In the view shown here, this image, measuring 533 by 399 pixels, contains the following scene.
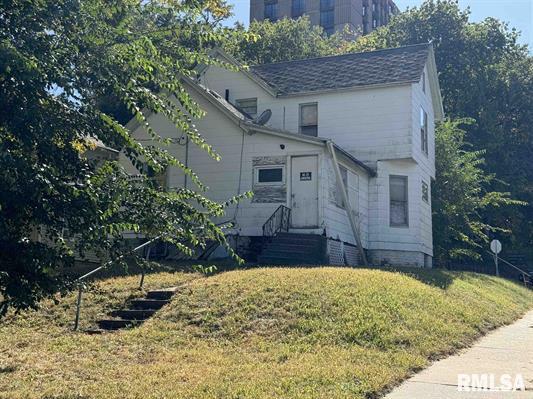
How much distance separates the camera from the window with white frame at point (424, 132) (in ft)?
72.8

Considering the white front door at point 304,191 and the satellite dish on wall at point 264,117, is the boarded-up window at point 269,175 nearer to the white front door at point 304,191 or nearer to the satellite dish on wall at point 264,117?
the white front door at point 304,191

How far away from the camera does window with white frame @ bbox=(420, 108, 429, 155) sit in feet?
72.8

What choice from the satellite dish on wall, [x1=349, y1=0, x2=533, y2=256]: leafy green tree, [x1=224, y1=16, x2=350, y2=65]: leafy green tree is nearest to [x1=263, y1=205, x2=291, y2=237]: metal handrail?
the satellite dish on wall

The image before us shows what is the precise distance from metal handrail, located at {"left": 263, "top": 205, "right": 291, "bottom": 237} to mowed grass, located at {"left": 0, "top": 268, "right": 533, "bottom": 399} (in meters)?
4.56

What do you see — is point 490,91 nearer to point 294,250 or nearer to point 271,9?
A: point 294,250

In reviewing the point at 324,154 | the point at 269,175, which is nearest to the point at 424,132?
the point at 324,154

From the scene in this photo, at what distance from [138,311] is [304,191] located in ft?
25.9

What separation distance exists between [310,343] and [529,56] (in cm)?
3603

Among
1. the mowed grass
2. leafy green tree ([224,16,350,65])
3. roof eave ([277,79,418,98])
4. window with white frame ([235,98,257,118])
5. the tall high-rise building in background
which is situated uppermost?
the tall high-rise building in background

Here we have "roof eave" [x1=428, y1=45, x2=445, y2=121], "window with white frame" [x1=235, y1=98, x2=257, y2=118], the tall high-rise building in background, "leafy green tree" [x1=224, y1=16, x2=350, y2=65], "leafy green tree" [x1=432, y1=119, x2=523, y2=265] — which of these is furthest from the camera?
A: the tall high-rise building in background

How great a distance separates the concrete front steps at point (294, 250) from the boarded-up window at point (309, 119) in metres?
5.85

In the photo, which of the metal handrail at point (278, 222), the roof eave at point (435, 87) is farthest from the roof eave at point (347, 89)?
the metal handrail at point (278, 222)

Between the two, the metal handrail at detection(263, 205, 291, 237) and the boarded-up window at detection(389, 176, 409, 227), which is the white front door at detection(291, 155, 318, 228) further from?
the boarded-up window at detection(389, 176, 409, 227)

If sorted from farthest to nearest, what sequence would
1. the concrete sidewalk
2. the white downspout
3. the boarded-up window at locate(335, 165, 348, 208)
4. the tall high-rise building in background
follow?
1. the tall high-rise building in background
2. the boarded-up window at locate(335, 165, 348, 208)
3. the white downspout
4. the concrete sidewalk
